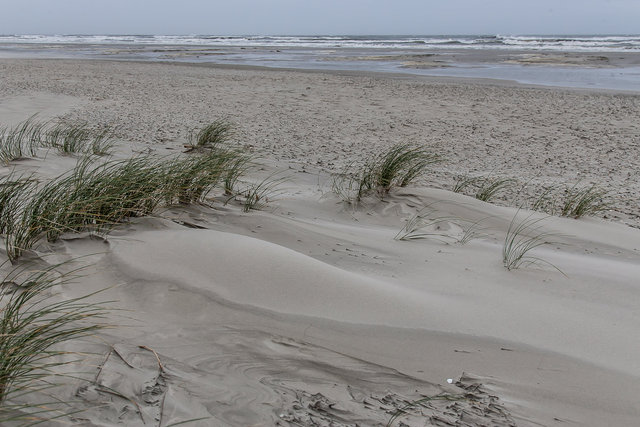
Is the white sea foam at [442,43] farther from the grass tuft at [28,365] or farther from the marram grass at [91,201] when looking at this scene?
the grass tuft at [28,365]

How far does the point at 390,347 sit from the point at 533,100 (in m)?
10.9

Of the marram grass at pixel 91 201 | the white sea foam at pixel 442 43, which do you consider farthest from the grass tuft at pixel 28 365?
the white sea foam at pixel 442 43

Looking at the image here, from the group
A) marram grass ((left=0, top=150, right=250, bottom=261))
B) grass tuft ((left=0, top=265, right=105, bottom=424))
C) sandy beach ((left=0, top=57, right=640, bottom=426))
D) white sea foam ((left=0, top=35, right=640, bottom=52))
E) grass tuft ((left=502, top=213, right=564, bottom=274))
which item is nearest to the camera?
grass tuft ((left=0, top=265, right=105, bottom=424))

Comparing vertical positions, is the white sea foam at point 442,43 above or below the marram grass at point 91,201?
above

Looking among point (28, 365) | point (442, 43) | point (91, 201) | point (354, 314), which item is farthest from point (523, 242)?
point (442, 43)

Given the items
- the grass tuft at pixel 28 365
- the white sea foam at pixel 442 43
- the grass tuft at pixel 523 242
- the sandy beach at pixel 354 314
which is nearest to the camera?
the grass tuft at pixel 28 365

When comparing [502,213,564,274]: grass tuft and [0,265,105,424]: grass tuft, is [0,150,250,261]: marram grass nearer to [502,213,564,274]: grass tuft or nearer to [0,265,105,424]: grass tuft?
[0,265,105,424]: grass tuft

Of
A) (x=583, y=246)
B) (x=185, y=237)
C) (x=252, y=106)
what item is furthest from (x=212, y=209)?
(x=252, y=106)

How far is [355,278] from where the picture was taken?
2.83 meters

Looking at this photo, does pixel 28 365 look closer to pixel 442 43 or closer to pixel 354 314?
pixel 354 314

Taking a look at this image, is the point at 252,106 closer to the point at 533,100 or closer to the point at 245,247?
the point at 533,100

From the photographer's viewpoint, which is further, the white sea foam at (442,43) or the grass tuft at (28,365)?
the white sea foam at (442,43)

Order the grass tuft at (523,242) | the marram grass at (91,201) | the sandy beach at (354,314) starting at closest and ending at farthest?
the sandy beach at (354,314)
the marram grass at (91,201)
the grass tuft at (523,242)

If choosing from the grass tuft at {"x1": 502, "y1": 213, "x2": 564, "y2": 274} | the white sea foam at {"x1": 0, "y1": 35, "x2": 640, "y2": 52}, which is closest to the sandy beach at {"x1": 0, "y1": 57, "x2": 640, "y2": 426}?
the grass tuft at {"x1": 502, "y1": 213, "x2": 564, "y2": 274}
